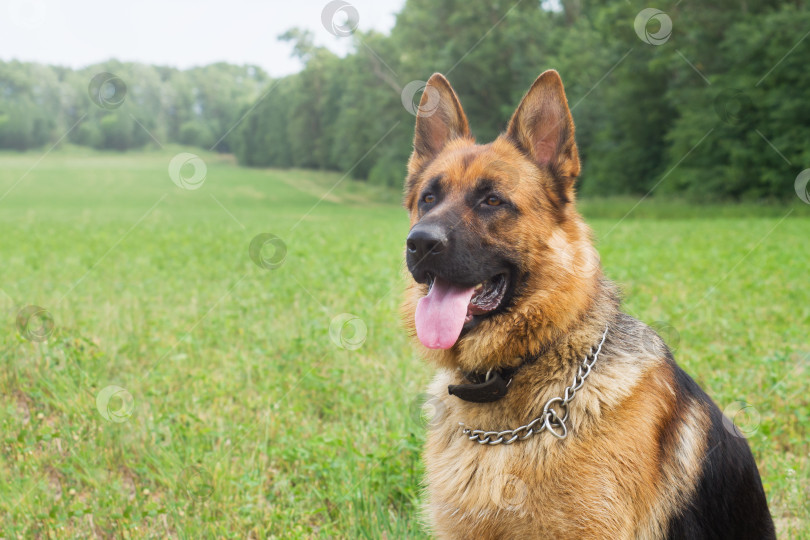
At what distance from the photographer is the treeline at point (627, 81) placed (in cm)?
2408

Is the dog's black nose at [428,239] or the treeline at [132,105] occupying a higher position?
the treeline at [132,105]

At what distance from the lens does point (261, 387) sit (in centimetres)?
505

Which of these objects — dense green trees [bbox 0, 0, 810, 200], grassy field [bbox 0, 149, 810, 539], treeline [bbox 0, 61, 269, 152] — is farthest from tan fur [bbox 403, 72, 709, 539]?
treeline [bbox 0, 61, 269, 152]

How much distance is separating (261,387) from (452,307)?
2.83 metres

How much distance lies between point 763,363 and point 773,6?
89.4ft

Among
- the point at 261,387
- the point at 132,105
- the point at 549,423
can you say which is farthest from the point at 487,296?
the point at 132,105

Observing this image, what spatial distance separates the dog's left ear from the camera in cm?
281

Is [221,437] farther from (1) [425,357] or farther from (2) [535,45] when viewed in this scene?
(2) [535,45]

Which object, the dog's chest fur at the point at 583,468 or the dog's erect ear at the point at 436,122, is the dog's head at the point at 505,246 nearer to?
the dog's erect ear at the point at 436,122

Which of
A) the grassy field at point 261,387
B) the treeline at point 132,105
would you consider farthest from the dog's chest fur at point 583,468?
the treeline at point 132,105

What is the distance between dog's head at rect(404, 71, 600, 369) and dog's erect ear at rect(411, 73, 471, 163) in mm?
17

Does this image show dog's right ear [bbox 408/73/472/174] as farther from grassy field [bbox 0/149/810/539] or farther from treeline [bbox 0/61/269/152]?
treeline [bbox 0/61/269/152]

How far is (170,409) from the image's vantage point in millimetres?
4535

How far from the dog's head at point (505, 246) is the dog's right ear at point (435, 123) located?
18 mm
